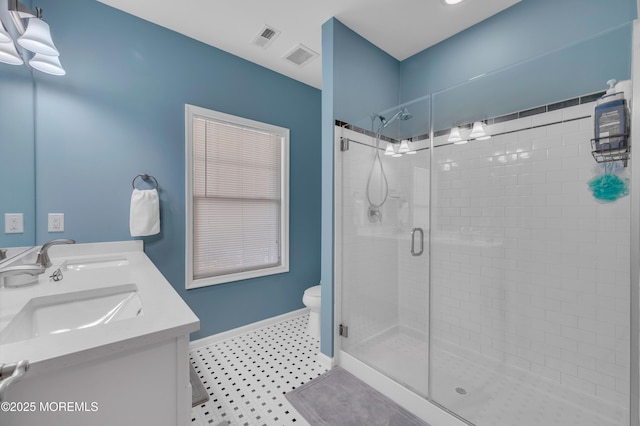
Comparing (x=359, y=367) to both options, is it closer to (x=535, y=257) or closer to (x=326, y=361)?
(x=326, y=361)

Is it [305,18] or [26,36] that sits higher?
[305,18]

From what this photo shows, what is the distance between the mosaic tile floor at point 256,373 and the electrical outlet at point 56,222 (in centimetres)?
134

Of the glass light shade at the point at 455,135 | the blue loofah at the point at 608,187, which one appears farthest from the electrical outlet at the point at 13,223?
Result: the blue loofah at the point at 608,187

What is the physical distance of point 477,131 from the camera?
6.72 ft

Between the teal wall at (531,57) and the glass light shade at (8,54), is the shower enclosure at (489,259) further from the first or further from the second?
the glass light shade at (8,54)

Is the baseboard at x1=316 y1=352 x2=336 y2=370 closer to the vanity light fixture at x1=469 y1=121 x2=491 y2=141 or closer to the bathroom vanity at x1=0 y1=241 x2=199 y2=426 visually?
the bathroom vanity at x1=0 y1=241 x2=199 y2=426

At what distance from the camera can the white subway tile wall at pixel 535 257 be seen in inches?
60.4

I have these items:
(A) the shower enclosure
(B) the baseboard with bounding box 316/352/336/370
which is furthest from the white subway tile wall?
(B) the baseboard with bounding box 316/352/336/370

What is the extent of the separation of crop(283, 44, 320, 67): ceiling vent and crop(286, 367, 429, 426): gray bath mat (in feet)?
9.04

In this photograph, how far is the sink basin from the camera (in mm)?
1000

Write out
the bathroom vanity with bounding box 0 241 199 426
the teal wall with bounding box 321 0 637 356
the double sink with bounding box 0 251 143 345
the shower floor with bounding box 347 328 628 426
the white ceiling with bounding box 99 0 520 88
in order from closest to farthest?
1. the bathroom vanity with bounding box 0 241 199 426
2. the double sink with bounding box 0 251 143 345
3. the shower floor with bounding box 347 328 628 426
4. the teal wall with bounding box 321 0 637 356
5. the white ceiling with bounding box 99 0 520 88

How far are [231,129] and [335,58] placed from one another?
45.7 inches

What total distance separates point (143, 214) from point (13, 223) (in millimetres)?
650

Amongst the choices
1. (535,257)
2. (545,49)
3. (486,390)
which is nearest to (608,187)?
(535,257)
